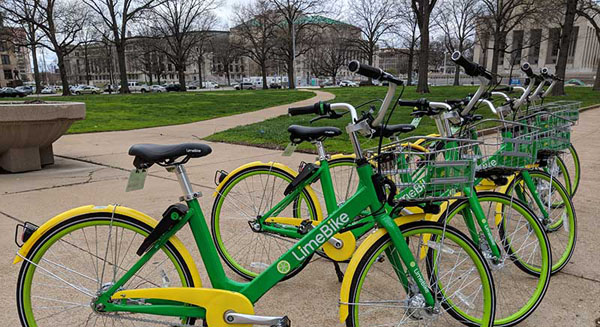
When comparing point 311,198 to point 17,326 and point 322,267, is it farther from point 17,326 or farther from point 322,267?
point 17,326

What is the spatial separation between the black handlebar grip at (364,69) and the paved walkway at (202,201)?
1511mm

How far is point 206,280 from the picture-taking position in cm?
312

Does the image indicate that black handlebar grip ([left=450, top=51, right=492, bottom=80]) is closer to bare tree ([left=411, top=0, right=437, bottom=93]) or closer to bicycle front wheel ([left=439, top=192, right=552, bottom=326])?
bicycle front wheel ([left=439, top=192, right=552, bottom=326])

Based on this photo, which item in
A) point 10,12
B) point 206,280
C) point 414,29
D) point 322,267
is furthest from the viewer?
point 414,29

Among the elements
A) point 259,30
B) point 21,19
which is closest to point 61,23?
point 21,19

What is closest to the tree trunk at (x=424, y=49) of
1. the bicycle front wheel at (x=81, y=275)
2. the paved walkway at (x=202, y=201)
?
the paved walkway at (x=202, y=201)

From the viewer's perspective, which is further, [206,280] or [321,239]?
[206,280]

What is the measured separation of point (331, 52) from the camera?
67.3 meters

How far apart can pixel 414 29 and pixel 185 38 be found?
2711cm

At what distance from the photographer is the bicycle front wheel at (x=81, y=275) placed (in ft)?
6.80

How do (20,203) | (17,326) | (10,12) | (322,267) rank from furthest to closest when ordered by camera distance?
1. (10,12)
2. (20,203)
3. (322,267)
4. (17,326)

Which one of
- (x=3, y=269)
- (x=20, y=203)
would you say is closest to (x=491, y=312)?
(x=3, y=269)

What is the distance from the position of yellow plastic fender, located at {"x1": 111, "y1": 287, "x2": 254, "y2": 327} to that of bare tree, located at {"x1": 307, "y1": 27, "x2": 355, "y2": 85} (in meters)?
47.3

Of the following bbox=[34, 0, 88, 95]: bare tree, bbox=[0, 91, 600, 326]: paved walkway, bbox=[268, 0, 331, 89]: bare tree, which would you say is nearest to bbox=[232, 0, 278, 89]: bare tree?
bbox=[268, 0, 331, 89]: bare tree
